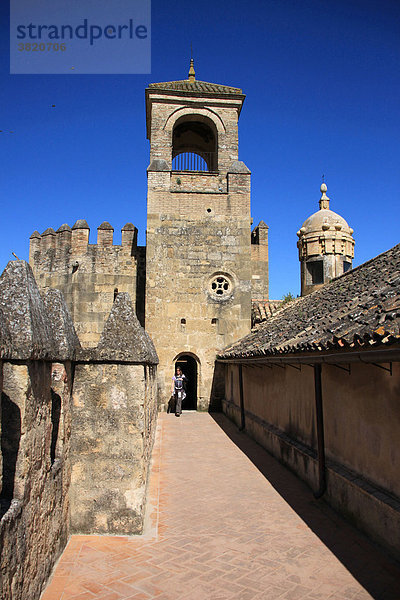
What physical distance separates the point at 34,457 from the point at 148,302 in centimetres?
1313

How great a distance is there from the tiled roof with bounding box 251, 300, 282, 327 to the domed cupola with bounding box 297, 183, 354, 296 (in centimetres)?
151

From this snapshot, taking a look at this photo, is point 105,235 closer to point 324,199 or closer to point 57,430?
point 324,199

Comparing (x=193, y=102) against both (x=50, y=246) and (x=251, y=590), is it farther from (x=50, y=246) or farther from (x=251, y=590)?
(x=251, y=590)

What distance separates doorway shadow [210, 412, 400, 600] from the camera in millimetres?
4375

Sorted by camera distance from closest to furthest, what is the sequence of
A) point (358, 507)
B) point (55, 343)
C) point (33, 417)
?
point (33, 417) < point (55, 343) < point (358, 507)

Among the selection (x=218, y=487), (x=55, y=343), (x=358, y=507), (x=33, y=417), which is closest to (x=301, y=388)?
(x=218, y=487)

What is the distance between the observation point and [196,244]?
1742cm

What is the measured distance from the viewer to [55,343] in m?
4.62

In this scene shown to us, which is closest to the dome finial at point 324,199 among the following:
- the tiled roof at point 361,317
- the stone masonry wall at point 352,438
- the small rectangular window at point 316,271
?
the small rectangular window at point 316,271

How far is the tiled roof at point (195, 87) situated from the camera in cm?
Result: 1820

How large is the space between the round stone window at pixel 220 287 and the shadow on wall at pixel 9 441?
13906 mm

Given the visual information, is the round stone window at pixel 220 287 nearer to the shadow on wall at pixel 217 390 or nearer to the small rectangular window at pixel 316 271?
the shadow on wall at pixel 217 390

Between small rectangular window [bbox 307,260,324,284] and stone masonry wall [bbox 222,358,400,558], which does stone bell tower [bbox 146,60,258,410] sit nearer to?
small rectangular window [bbox 307,260,324,284]

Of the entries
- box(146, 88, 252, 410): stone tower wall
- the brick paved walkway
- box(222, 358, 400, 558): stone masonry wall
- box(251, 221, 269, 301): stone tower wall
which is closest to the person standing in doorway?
box(146, 88, 252, 410): stone tower wall
